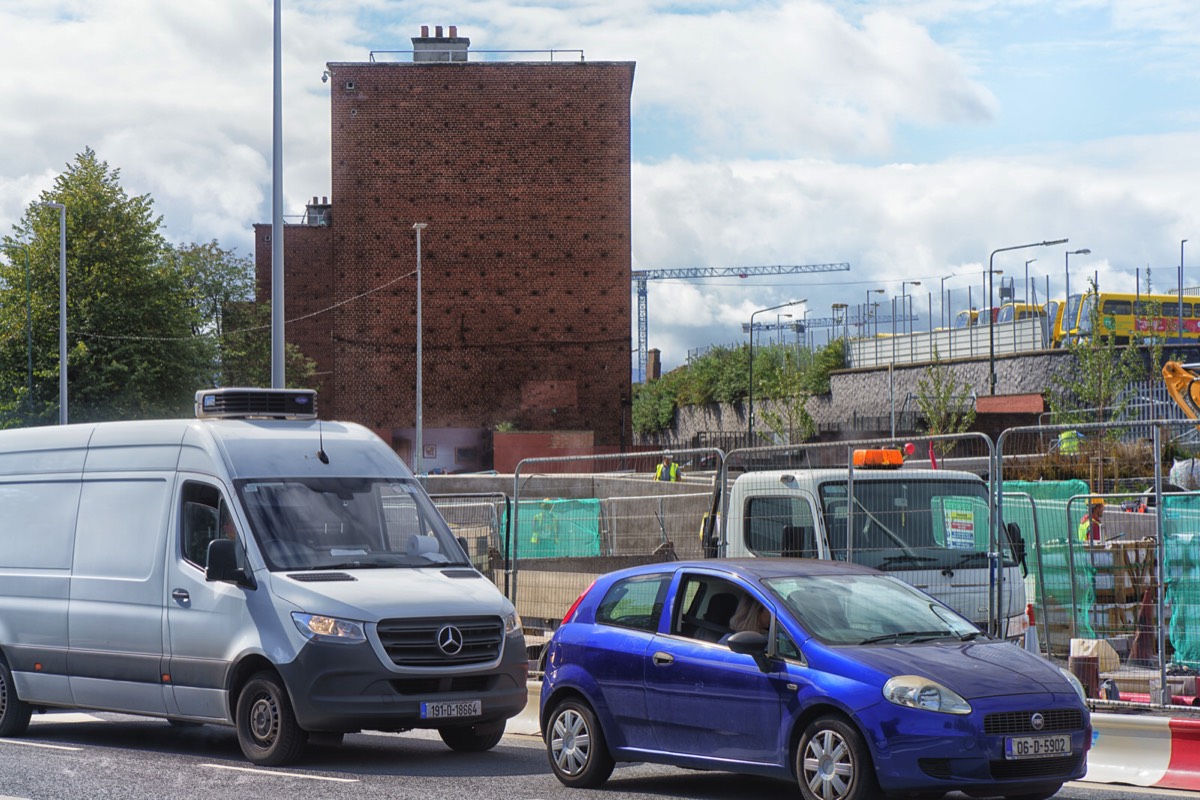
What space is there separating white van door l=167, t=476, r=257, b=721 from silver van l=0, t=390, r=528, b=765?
0.05ft

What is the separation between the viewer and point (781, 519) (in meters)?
13.4

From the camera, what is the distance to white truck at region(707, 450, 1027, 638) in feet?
40.4

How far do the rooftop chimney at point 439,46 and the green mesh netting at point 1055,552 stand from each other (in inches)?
2342

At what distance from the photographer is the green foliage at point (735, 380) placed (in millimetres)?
81188

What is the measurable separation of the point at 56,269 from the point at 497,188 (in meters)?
22.7

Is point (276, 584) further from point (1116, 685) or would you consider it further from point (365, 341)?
point (365, 341)

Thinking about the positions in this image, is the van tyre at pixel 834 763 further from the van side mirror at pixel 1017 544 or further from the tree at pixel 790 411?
the tree at pixel 790 411

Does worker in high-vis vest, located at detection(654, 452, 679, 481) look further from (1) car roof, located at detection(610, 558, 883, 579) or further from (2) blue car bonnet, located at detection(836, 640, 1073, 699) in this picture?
(2) blue car bonnet, located at detection(836, 640, 1073, 699)

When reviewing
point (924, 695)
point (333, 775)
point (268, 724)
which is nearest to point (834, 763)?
point (924, 695)

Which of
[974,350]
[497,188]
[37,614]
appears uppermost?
[497,188]

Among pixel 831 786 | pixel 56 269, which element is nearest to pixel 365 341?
pixel 56 269

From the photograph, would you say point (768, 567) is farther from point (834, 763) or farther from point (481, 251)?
point (481, 251)

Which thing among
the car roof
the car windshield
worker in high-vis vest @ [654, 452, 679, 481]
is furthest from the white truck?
worker in high-vis vest @ [654, 452, 679, 481]

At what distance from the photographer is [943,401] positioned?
59125 mm
